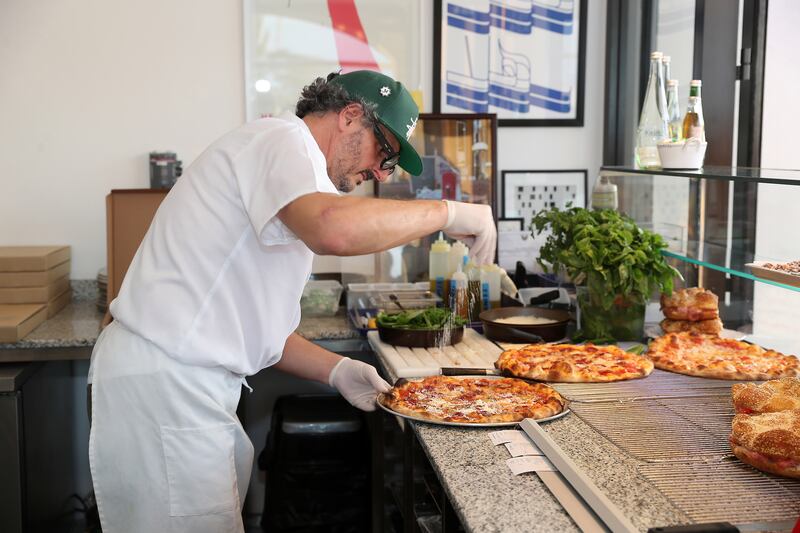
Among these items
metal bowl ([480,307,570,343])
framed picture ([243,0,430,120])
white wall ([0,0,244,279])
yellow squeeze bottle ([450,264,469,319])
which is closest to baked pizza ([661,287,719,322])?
metal bowl ([480,307,570,343])

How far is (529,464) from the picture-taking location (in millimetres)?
1701

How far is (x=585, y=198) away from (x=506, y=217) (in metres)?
0.40

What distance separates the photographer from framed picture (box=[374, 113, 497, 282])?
3904mm

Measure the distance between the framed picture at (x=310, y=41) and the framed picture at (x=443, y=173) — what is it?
0.24 metres

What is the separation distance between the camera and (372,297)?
11.6 feet

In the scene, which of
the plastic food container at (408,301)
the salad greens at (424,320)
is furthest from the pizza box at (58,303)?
the salad greens at (424,320)

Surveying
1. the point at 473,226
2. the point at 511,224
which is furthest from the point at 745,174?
the point at 511,224

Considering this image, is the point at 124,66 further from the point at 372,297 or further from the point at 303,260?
the point at 303,260

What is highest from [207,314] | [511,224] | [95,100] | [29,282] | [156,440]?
[95,100]

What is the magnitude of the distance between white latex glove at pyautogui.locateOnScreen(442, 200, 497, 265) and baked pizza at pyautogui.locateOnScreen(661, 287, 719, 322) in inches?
33.9

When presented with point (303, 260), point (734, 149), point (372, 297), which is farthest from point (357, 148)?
point (734, 149)

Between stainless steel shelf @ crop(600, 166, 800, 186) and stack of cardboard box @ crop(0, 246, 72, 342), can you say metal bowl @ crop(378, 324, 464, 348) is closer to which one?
stainless steel shelf @ crop(600, 166, 800, 186)

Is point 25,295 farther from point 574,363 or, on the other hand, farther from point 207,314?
point 574,363

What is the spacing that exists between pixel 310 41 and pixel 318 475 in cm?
186
